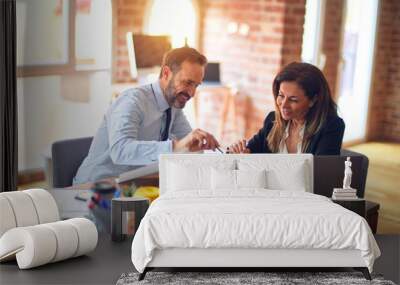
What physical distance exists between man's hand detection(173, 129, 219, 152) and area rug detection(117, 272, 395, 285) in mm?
1727

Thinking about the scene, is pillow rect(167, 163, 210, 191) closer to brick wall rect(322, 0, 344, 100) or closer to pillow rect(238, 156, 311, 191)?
pillow rect(238, 156, 311, 191)

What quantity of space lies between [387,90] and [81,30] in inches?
121

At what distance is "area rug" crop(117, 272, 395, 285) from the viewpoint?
5.03 metres

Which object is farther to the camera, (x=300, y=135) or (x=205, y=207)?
(x=300, y=135)

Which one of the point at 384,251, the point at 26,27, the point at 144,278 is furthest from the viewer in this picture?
the point at 26,27

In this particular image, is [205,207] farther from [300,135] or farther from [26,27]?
[26,27]

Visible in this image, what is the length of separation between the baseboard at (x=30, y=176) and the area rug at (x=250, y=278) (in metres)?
1.97

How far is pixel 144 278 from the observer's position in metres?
5.12

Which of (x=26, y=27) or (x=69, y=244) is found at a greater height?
(x=26, y=27)

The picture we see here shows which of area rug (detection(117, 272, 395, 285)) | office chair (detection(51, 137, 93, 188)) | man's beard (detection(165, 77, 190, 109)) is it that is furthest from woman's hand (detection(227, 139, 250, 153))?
area rug (detection(117, 272, 395, 285))

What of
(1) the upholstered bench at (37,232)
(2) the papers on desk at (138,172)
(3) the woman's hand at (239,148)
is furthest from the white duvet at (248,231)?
(3) the woman's hand at (239,148)

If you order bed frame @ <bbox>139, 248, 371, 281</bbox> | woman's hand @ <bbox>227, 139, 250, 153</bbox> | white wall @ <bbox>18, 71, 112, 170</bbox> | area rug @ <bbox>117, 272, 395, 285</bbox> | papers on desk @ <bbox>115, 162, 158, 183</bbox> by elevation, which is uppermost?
white wall @ <bbox>18, 71, 112, 170</bbox>

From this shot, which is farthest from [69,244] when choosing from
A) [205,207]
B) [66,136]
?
[66,136]

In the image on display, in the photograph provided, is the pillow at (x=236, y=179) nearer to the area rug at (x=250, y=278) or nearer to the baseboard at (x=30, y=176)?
the area rug at (x=250, y=278)
